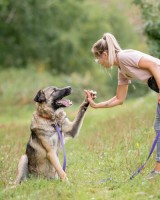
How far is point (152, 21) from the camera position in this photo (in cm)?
1427

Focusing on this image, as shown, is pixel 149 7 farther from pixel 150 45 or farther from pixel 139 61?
pixel 139 61

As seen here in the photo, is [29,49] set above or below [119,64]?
above

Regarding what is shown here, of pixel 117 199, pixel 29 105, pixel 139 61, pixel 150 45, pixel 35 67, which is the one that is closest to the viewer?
pixel 117 199

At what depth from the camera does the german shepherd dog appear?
27.0 ft

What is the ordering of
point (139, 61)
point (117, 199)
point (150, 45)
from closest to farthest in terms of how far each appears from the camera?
1. point (117, 199)
2. point (139, 61)
3. point (150, 45)

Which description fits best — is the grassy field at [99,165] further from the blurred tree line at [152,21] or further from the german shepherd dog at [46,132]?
the blurred tree line at [152,21]

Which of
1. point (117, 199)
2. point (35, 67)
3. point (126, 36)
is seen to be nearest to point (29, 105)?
point (35, 67)

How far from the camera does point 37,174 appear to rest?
841cm

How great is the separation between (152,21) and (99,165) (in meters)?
6.14

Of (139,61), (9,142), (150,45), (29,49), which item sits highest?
(29,49)

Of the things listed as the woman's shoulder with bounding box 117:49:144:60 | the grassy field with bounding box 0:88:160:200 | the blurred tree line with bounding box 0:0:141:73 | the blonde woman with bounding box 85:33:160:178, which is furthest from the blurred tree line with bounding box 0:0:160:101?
the woman's shoulder with bounding box 117:49:144:60

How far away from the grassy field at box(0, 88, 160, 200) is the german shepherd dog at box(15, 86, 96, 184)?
0.32 m

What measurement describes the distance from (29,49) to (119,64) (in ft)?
114

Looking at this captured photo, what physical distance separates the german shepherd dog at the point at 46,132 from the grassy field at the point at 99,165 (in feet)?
1.04
